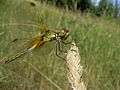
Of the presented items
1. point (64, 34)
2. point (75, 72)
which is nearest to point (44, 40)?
point (64, 34)

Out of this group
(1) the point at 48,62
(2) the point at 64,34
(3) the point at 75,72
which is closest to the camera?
(3) the point at 75,72

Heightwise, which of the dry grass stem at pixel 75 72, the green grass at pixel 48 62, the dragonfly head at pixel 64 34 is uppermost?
the dragonfly head at pixel 64 34

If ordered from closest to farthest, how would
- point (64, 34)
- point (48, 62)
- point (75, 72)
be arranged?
1. point (75, 72)
2. point (64, 34)
3. point (48, 62)

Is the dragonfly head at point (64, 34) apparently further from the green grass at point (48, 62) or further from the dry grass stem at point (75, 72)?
the dry grass stem at point (75, 72)

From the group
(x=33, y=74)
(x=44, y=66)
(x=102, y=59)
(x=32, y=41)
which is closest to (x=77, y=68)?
(x=32, y=41)

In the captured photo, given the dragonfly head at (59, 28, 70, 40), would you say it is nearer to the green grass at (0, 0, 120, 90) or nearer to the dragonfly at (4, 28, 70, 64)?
the dragonfly at (4, 28, 70, 64)

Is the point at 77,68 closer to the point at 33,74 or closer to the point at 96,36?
the point at 33,74

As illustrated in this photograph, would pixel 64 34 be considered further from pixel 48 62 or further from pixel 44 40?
pixel 48 62

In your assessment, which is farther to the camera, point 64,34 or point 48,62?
point 48,62

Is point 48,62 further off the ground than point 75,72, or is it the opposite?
point 75,72

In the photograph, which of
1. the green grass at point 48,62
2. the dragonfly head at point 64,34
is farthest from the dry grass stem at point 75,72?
the green grass at point 48,62

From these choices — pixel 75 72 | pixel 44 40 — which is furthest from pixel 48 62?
pixel 75 72
